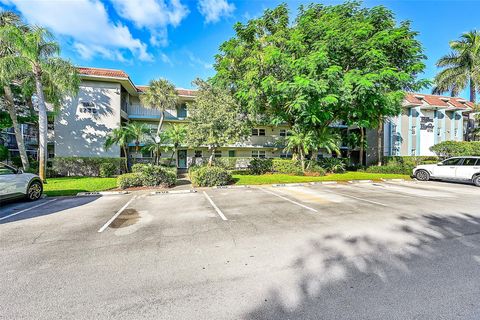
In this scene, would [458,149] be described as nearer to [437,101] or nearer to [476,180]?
[437,101]

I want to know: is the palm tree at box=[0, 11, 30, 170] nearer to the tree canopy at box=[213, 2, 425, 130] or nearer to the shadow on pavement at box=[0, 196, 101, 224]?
the shadow on pavement at box=[0, 196, 101, 224]

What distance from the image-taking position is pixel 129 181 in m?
12.4

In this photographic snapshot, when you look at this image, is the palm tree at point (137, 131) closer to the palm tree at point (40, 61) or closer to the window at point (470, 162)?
the palm tree at point (40, 61)

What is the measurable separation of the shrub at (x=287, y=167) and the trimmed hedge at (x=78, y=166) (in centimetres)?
1427

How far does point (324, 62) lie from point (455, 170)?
416 inches

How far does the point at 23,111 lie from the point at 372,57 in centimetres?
2929

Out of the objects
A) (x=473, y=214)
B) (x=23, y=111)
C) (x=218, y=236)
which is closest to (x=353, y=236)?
(x=218, y=236)

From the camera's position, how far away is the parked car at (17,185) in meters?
7.82

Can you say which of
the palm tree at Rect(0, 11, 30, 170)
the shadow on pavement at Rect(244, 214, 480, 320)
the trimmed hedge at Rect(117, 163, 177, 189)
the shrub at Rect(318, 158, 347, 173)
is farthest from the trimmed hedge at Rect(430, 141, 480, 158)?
the palm tree at Rect(0, 11, 30, 170)

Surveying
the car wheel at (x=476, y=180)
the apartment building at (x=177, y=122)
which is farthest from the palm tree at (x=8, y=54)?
the car wheel at (x=476, y=180)

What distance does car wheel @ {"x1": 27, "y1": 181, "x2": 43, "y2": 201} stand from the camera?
9039 mm

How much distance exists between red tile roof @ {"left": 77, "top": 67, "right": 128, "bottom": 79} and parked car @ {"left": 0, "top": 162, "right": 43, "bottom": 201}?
1400cm

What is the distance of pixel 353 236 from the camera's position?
15.6 ft

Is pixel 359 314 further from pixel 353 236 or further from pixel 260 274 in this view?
pixel 353 236
